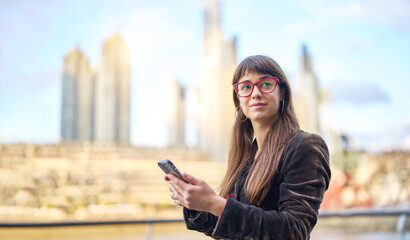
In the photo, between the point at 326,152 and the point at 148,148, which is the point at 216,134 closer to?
the point at 148,148

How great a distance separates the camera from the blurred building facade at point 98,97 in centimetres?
2898

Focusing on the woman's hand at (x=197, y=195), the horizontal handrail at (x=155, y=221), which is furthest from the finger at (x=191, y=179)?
the horizontal handrail at (x=155, y=221)

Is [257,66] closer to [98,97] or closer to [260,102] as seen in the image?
[260,102]

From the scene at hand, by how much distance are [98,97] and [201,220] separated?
1239 inches

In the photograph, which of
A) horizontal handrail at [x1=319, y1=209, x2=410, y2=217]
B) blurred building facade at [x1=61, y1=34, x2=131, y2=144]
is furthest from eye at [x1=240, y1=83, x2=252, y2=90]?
blurred building facade at [x1=61, y1=34, x2=131, y2=144]

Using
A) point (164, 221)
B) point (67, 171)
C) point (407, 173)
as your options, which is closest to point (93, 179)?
point (67, 171)

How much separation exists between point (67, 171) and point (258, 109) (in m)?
26.3

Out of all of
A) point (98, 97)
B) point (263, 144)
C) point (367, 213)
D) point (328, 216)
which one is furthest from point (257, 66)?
point (98, 97)

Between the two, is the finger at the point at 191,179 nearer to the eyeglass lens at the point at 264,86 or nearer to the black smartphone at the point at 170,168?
the black smartphone at the point at 170,168

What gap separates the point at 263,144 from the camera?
75cm

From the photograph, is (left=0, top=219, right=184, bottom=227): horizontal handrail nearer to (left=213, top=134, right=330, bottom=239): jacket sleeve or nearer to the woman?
the woman

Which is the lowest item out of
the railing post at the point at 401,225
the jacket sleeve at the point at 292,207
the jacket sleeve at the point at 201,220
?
the railing post at the point at 401,225

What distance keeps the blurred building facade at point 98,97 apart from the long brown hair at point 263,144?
27567mm

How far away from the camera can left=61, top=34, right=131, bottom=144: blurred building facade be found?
29.0 meters
